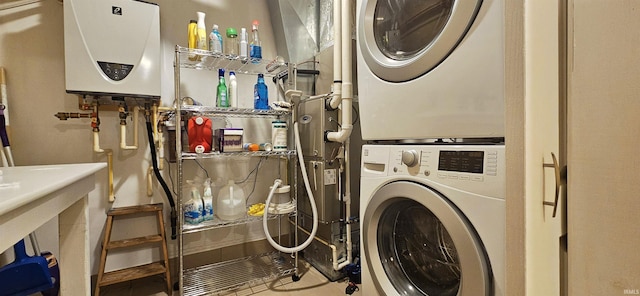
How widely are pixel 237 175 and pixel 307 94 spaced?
851 millimetres

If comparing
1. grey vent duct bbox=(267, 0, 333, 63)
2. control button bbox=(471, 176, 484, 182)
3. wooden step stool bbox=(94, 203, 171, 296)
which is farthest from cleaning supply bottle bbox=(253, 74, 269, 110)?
control button bbox=(471, 176, 484, 182)

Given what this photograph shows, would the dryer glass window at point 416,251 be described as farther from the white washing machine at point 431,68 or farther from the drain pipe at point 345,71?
the drain pipe at point 345,71

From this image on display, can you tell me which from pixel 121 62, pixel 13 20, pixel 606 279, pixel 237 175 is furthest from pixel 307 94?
pixel 606 279

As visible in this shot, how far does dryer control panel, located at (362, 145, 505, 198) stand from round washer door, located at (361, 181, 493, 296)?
0.05m

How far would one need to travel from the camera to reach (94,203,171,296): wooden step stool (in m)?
1.50

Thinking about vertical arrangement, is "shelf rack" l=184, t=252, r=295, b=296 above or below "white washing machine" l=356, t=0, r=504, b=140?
below

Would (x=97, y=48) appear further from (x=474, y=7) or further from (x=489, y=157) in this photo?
(x=489, y=157)

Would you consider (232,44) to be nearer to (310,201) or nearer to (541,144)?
(310,201)

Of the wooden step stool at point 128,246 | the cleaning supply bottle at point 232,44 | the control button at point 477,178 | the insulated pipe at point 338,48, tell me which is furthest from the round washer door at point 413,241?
the cleaning supply bottle at point 232,44

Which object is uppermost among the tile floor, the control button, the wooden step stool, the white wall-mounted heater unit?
the white wall-mounted heater unit

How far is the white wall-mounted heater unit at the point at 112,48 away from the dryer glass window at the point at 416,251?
1548 mm

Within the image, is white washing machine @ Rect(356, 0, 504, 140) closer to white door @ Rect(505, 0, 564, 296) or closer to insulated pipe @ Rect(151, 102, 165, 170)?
white door @ Rect(505, 0, 564, 296)

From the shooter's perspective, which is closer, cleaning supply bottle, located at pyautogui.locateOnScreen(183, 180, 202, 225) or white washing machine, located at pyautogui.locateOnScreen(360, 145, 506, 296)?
white washing machine, located at pyautogui.locateOnScreen(360, 145, 506, 296)

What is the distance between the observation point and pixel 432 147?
88 cm
